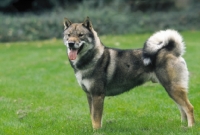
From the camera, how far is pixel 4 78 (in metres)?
10.7

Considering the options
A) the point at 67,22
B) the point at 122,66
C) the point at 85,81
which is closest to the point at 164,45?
the point at 122,66

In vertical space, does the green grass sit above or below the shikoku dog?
below

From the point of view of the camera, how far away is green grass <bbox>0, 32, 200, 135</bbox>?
6.17 meters

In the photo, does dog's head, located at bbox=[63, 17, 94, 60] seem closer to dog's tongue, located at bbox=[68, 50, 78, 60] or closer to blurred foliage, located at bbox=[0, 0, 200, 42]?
dog's tongue, located at bbox=[68, 50, 78, 60]

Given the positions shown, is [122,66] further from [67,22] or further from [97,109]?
[67,22]

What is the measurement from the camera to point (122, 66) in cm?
636

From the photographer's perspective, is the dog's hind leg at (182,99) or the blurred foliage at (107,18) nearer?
the dog's hind leg at (182,99)

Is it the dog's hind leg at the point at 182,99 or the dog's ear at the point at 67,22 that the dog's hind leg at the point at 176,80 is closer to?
the dog's hind leg at the point at 182,99

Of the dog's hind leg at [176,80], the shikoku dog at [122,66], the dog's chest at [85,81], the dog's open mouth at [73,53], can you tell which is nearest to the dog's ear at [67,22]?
the shikoku dog at [122,66]

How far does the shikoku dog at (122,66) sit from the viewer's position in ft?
19.8

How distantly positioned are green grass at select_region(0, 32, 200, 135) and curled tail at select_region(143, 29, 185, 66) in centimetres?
106

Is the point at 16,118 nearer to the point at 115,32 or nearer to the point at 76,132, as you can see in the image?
the point at 76,132

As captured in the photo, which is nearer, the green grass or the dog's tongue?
the dog's tongue

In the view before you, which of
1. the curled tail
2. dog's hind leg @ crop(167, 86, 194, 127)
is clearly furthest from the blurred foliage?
dog's hind leg @ crop(167, 86, 194, 127)
